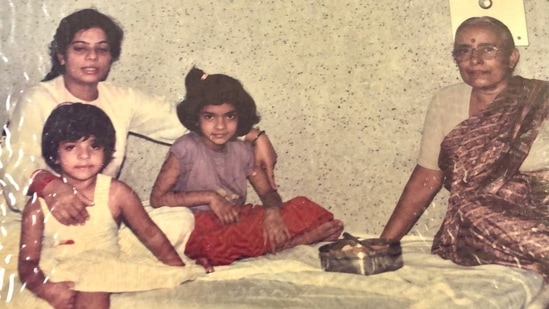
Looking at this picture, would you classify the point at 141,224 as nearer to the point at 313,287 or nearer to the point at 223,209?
the point at 223,209

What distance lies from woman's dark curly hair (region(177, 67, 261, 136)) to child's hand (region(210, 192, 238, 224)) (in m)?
0.14

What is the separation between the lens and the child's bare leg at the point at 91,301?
1125 millimetres

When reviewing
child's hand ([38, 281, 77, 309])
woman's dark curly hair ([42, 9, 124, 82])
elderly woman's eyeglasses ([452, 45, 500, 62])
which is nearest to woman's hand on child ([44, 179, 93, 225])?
child's hand ([38, 281, 77, 309])

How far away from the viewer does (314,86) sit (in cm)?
131

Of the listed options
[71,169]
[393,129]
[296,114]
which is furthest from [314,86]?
[71,169]

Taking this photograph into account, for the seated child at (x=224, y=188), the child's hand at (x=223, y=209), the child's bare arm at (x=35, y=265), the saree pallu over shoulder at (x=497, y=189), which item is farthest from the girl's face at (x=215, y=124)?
the saree pallu over shoulder at (x=497, y=189)

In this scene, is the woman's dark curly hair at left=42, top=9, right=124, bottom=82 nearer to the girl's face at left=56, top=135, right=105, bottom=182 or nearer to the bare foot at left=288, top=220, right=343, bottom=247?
the girl's face at left=56, top=135, right=105, bottom=182

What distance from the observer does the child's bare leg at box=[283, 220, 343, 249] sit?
4.08ft

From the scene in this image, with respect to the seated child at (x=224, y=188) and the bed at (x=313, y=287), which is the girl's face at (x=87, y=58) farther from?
the bed at (x=313, y=287)

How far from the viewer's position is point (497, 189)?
127 cm

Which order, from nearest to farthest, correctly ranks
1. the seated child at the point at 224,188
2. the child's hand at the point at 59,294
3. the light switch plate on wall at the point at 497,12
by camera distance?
1. the child's hand at the point at 59,294
2. the seated child at the point at 224,188
3. the light switch plate on wall at the point at 497,12

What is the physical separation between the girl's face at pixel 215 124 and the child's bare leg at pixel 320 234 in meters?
0.24

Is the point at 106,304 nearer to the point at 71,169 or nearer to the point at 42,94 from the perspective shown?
the point at 71,169

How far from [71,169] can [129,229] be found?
0.16 meters
